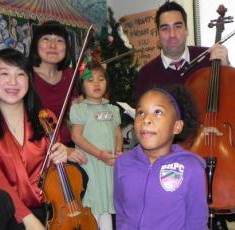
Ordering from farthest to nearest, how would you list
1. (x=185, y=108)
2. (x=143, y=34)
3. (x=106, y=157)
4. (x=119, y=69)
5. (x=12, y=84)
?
1. (x=143, y=34)
2. (x=119, y=69)
3. (x=106, y=157)
4. (x=12, y=84)
5. (x=185, y=108)

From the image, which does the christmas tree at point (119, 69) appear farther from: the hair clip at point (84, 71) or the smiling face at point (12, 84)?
the smiling face at point (12, 84)

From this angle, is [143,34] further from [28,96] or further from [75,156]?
[28,96]

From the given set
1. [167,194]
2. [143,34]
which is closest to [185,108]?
[167,194]

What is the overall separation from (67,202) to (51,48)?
35.6 inches

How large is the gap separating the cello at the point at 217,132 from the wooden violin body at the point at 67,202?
0.53 meters

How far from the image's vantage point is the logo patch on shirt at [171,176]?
1.38 metres

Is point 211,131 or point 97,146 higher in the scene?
point 211,131

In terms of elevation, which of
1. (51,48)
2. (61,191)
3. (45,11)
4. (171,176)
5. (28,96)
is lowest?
(61,191)

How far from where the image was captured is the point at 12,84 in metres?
1.65

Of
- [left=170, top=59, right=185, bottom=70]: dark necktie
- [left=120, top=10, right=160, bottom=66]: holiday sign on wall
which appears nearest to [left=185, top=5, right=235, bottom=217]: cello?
[left=170, top=59, right=185, bottom=70]: dark necktie

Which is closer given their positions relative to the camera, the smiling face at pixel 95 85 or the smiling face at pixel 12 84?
the smiling face at pixel 12 84

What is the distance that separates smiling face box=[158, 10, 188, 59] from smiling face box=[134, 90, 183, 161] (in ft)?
3.11

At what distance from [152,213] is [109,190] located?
3.09 ft

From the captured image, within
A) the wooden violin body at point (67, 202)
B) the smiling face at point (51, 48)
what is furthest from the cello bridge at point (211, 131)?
the smiling face at point (51, 48)
